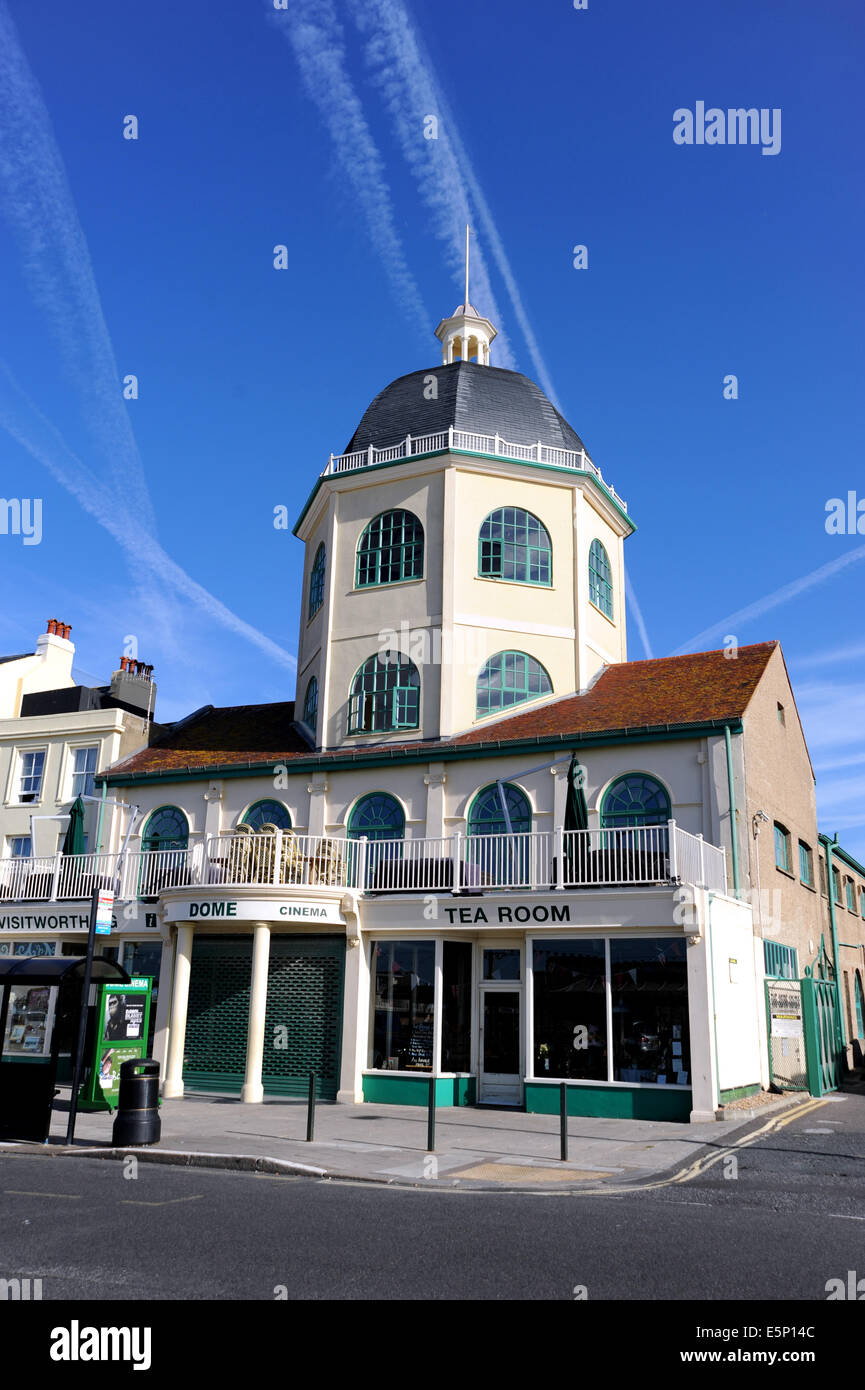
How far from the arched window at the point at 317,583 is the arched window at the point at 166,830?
5.83 m

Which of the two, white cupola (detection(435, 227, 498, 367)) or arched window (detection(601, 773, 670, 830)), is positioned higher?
white cupola (detection(435, 227, 498, 367))

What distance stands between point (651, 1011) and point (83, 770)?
15378mm

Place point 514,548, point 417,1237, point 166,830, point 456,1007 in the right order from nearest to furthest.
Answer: point 417,1237, point 456,1007, point 514,548, point 166,830

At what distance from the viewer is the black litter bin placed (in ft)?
42.1

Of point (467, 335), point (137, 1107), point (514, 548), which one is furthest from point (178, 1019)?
point (467, 335)

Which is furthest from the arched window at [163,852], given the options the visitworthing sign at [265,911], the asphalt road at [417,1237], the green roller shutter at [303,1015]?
the asphalt road at [417,1237]

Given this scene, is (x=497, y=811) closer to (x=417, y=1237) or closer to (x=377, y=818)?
(x=377, y=818)

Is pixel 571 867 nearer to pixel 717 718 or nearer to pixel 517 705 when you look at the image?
pixel 717 718

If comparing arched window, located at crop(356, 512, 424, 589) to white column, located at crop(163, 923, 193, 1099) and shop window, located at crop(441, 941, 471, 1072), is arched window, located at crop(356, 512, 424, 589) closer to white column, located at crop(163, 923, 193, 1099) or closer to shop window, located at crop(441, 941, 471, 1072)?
shop window, located at crop(441, 941, 471, 1072)

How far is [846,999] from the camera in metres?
30.0

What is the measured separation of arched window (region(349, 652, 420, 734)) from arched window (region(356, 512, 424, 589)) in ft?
6.09

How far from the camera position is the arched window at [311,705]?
2512 cm

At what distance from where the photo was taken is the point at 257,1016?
61.5ft

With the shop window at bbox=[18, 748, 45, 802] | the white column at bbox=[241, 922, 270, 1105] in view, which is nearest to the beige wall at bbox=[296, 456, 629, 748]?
the white column at bbox=[241, 922, 270, 1105]
